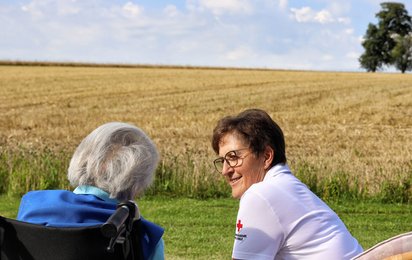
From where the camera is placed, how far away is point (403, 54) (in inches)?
3115

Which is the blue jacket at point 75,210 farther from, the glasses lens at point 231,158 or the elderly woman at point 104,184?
the glasses lens at point 231,158

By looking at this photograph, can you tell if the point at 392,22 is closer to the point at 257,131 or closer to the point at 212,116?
the point at 212,116

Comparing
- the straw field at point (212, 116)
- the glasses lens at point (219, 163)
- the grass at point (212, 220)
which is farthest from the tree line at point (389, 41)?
the glasses lens at point (219, 163)

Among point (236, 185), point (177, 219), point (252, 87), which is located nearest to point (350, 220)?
point (177, 219)

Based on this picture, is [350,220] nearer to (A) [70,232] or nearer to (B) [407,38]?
(A) [70,232]

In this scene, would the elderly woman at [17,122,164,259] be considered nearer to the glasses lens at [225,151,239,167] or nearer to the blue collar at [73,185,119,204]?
the blue collar at [73,185,119,204]

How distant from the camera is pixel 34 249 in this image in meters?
2.49

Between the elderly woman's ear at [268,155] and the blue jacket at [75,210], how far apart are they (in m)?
0.68

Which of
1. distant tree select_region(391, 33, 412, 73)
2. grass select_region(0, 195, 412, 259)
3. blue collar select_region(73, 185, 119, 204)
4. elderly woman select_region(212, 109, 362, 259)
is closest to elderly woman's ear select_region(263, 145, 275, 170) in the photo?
elderly woman select_region(212, 109, 362, 259)

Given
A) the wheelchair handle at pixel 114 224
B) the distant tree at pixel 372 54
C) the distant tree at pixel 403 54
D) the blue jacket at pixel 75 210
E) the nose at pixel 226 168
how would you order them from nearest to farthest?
the wheelchair handle at pixel 114 224 < the blue jacket at pixel 75 210 < the nose at pixel 226 168 < the distant tree at pixel 403 54 < the distant tree at pixel 372 54

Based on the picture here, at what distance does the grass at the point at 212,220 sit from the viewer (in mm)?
7055

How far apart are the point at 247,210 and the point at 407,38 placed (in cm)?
8108

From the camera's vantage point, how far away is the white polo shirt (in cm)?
286

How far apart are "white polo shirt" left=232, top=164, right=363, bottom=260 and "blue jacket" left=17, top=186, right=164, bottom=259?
363 millimetres
